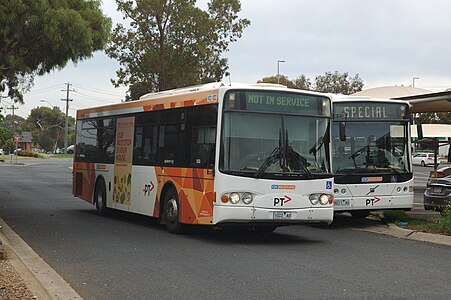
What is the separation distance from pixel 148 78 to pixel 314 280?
81.8 feet

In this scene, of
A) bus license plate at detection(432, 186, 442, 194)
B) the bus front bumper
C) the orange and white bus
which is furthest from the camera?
bus license plate at detection(432, 186, 442, 194)

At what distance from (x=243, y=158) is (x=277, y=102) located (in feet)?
4.29

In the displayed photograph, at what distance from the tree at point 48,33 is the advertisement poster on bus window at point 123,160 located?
89.0 inches

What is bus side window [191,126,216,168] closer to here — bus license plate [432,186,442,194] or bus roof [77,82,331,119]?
bus roof [77,82,331,119]

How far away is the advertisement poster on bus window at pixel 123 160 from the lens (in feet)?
56.1

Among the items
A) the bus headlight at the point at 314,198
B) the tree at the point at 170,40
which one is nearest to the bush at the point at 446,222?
the bus headlight at the point at 314,198

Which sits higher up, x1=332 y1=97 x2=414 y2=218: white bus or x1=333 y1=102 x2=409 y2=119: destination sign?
x1=333 y1=102 x2=409 y2=119: destination sign

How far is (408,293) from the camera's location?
861 centimetres

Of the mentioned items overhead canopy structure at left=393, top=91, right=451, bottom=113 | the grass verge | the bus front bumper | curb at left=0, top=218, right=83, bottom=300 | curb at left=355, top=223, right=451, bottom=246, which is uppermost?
overhead canopy structure at left=393, top=91, right=451, bottom=113

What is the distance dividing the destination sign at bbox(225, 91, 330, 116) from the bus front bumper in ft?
6.15

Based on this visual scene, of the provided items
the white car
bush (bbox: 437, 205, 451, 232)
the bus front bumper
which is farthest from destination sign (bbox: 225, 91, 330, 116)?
the white car

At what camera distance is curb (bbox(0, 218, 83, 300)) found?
8155mm

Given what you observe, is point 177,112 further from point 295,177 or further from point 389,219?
point 389,219

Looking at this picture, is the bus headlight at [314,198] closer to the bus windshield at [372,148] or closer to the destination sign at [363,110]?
the bus windshield at [372,148]
